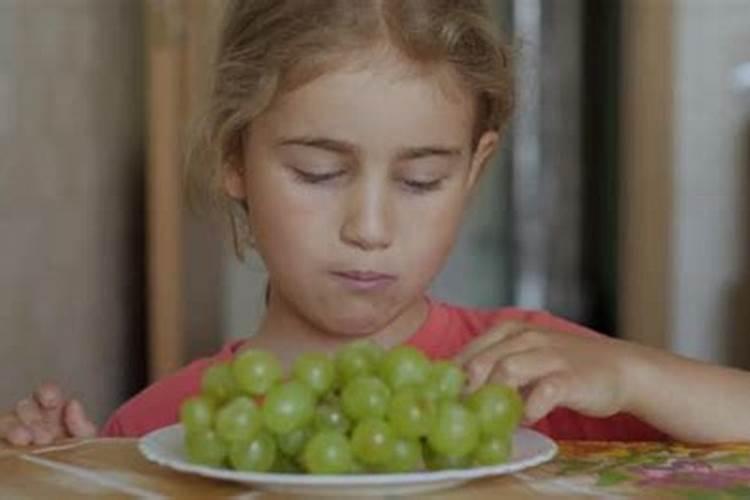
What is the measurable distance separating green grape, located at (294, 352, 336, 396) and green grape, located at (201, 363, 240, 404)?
1.7 inches

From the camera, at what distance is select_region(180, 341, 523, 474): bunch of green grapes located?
0.91 m

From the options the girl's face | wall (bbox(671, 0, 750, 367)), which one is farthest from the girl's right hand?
wall (bbox(671, 0, 750, 367))

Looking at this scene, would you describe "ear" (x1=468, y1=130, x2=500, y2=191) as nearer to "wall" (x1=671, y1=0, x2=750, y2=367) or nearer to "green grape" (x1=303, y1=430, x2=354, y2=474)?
"green grape" (x1=303, y1=430, x2=354, y2=474)

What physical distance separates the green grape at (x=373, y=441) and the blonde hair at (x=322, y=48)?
0.52 m

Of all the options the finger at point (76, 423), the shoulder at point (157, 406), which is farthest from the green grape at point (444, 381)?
the shoulder at point (157, 406)

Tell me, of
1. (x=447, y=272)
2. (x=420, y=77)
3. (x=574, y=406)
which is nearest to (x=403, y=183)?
(x=420, y=77)

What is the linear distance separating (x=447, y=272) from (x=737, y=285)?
0.77 m

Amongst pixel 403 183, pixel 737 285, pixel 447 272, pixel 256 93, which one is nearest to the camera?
pixel 403 183

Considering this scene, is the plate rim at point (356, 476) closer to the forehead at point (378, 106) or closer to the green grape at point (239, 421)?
the green grape at point (239, 421)

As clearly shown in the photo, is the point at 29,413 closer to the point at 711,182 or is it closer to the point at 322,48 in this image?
the point at 322,48

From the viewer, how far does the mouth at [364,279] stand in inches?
51.8

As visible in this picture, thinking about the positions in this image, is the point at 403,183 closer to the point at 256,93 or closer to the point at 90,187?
the point at 256,93

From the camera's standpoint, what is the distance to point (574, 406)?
3.76ft

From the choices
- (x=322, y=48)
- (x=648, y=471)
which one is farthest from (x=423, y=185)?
(x=648, y=471)
